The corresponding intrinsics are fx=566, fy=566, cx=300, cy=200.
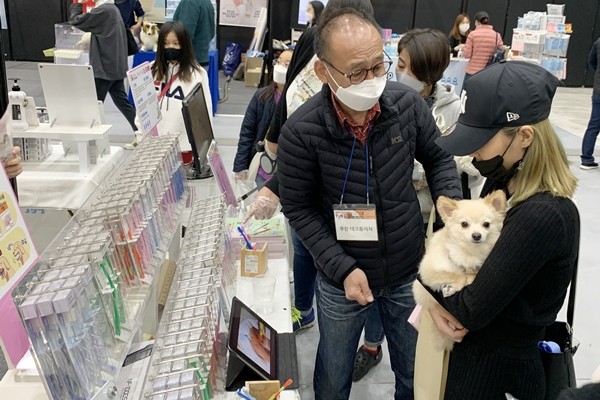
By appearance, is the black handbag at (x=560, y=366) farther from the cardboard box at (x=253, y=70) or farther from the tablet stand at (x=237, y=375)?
the cardboard box at (x=253, y=70)

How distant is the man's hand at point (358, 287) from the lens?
6.24 ft

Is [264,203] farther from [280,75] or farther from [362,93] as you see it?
[280,75]

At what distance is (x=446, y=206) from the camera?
5.42ft

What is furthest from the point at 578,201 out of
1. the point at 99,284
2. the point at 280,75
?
the point at 99,284

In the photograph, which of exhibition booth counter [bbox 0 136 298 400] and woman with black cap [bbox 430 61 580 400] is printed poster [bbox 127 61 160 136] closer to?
exhibition booth counter [bbox 0 136 298 400]

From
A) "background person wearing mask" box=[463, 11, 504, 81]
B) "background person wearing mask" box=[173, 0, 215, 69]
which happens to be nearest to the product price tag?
"background person wearing mask" box=[173, 0, 215, 69]

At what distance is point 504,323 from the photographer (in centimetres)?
145

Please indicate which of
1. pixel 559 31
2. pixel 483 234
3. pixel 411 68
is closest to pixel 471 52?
pixel 559 31

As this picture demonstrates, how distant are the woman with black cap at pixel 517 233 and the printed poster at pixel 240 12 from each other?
10538 mm

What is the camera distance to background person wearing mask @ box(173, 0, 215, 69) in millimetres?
6941

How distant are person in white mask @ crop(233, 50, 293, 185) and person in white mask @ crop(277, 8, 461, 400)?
137 centimetres

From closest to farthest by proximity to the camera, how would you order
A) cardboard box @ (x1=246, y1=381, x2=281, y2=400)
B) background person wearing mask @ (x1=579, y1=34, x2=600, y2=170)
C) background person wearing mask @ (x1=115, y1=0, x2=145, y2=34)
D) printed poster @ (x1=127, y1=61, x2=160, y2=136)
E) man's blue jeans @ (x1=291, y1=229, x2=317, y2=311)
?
cardboard box @ (x1=246, y1=381, x2=281, y2=400), printed poster @ (x1=127, y1=61, x2=160, y2=136), man's blue jeans @ (x1=291, y1=229, x2=317, y2=311), background person wearing mask @ (x1=579, y1=34, x2=600, y2=170), background person wearing mask @ (x1=115, y1=0, x2=145, y2=34)

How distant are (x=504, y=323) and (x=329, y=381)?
93 cm

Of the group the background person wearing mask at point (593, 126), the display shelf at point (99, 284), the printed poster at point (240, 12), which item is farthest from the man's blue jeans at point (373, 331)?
the printed poster at point (240, 12)
